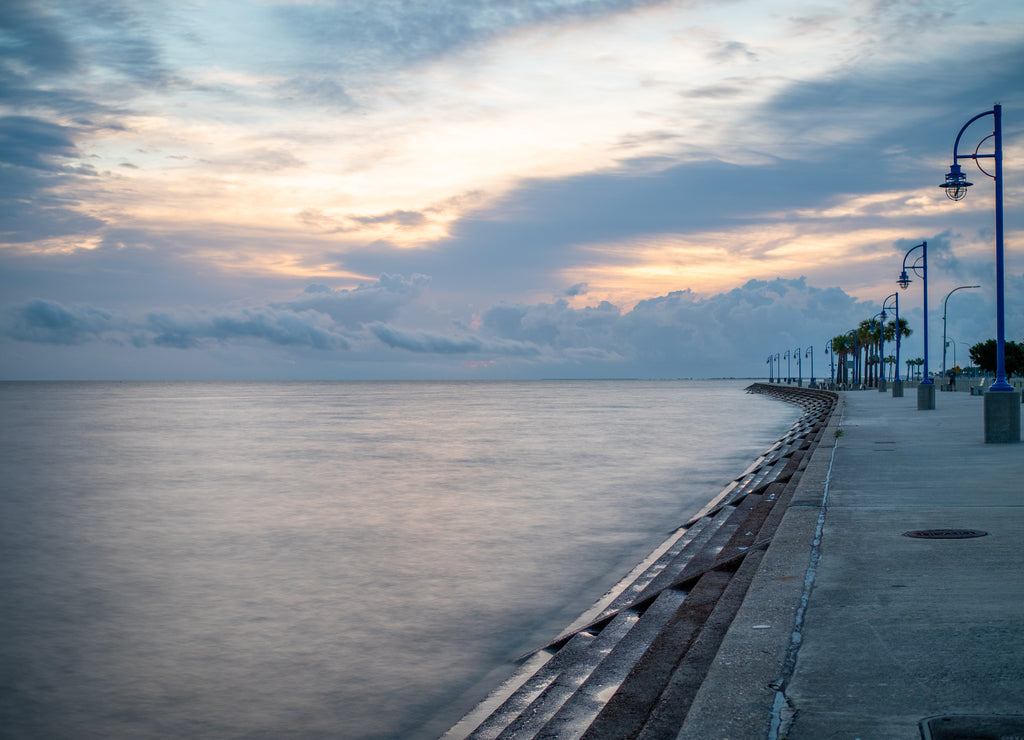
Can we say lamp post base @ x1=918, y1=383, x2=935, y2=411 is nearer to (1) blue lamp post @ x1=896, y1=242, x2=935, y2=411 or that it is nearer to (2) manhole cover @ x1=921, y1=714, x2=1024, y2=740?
(1) blue lamp post @ x1=896, y1=242, x2=935, y2=411

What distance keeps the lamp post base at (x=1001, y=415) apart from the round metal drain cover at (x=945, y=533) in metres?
10.4

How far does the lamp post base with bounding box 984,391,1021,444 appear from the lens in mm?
17312

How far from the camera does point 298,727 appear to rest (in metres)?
6.88

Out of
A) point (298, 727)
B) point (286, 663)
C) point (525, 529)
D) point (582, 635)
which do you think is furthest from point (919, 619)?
point (525, 529)

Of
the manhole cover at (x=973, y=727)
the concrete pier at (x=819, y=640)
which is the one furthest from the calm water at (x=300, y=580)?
the manhole cover at (x=973, y=727)

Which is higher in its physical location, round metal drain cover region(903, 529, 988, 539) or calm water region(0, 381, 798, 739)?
round metal drain cover region(903, 529, 988, 539)

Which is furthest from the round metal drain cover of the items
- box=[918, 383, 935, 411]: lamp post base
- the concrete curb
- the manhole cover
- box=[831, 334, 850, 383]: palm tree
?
box=[831, 334, 850, 383]: palm tree

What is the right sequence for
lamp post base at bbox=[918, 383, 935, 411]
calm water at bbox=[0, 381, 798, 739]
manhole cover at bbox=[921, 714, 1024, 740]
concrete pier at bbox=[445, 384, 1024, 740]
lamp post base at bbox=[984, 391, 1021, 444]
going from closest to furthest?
manhole cover at bbox=[921, 714, 1024, 740]
concrete pier at bbox=[445, 384, 1024, 740]
calm water at bbox=[0, 381, 798, 739]
lamp post base at bbox=[984, 391, 1021, 444]
lamp post base at bbox=[918, 383, 935, 411]

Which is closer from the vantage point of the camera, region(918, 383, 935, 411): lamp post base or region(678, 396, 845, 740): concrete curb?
region(678, 396, 845, 740): concrete curb

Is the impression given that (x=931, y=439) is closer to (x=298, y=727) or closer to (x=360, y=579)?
(x=360, y=579)

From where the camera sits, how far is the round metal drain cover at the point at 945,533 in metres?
8.02

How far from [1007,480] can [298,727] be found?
32.7 feet

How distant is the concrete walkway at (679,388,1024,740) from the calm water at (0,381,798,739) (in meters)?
3.05

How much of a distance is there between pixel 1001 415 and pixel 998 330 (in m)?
2.36
